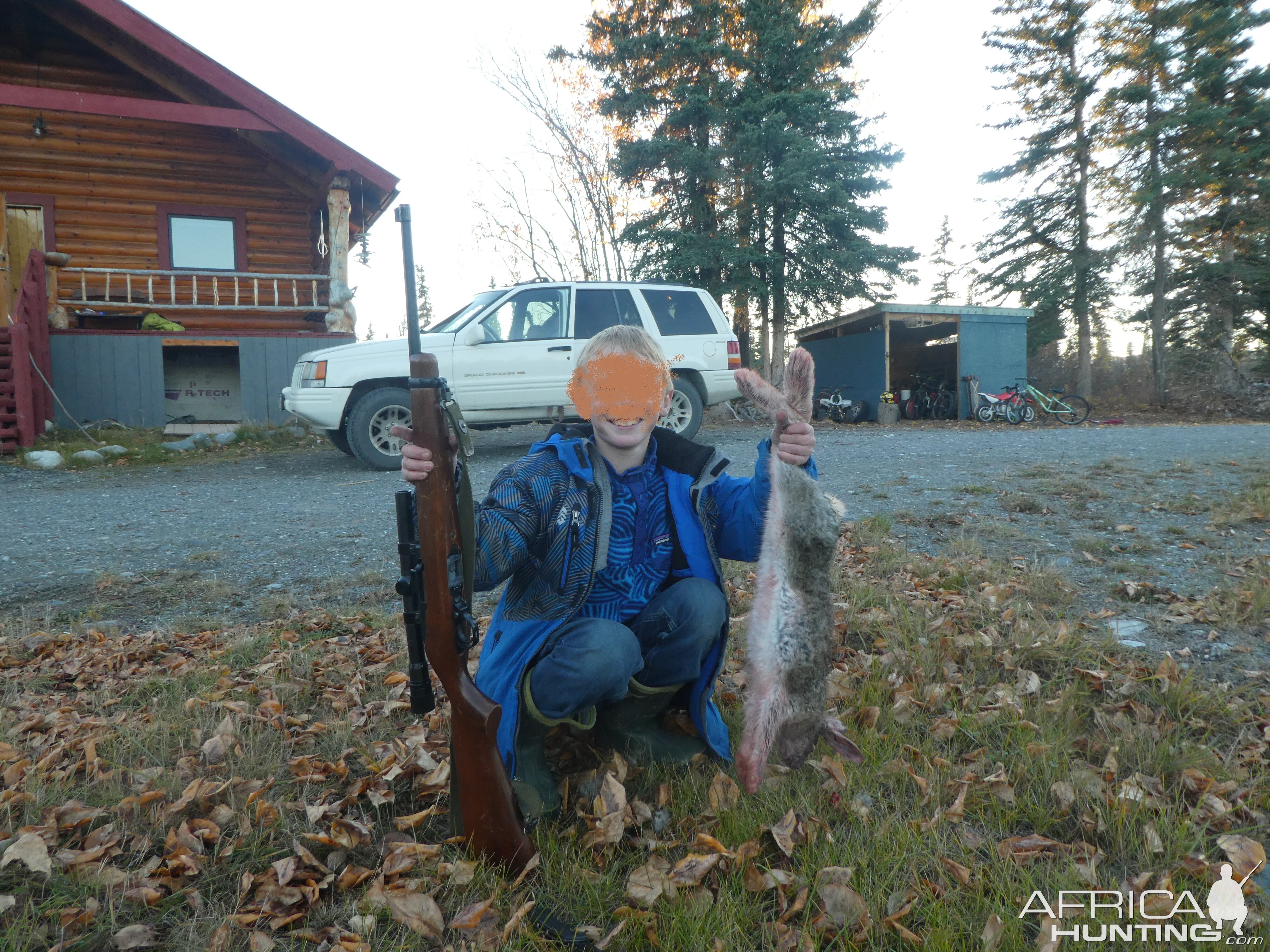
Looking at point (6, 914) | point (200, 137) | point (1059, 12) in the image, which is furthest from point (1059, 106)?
point (6, 914)

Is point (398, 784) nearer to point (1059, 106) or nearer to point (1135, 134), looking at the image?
point (1135, 134)

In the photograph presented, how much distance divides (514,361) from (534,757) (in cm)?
683

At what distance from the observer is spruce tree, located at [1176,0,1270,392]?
1828cm

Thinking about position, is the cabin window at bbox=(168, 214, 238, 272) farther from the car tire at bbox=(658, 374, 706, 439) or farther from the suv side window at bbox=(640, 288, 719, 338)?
the car tire at bbox=(658, 374, 706, 439)

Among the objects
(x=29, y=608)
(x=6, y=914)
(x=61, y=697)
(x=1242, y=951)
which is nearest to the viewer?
(x=1242, y=951)

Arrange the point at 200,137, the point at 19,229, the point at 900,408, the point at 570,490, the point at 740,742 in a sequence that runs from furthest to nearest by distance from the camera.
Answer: the point at 900,408
the point at 200,137
the point at 19,229
the point at 740,742
the point at 570,490

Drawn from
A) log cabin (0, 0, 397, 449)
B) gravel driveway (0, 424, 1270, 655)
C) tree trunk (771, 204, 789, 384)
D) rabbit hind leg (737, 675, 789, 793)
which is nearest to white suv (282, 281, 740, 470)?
gravel driveway (0, 424, 1270, 655)

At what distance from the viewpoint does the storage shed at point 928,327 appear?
16.8 metres

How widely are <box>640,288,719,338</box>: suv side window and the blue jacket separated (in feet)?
23.3

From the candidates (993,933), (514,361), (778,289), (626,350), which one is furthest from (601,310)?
(778,289)

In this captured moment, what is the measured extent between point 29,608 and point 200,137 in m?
11.5

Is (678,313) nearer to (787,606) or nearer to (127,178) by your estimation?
(787,606)

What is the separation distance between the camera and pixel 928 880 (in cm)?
171

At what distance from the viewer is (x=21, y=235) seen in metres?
11.1
